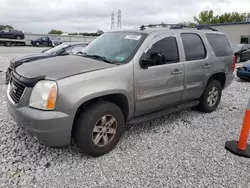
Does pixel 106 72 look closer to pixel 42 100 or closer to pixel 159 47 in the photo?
pixel 42 100

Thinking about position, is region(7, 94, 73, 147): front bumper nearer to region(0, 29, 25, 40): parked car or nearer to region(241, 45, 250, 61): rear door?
region(241, 45, 250, 61): rear door

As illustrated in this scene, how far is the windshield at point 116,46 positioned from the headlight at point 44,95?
3.39 feet

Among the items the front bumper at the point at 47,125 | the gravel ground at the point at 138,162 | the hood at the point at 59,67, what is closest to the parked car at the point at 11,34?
the gravel ground at the point at 138,162

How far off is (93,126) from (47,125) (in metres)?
0.59

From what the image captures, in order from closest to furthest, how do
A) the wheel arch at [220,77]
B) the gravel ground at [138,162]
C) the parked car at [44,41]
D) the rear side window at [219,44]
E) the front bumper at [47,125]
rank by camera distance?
the front bumper at [47,125] → the gravel ground at [138,162] → the rear side window at [219,44] → the wheel arch at [220,77] → the parked car at [44,41]

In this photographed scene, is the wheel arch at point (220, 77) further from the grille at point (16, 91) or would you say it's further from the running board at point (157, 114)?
the grille at point (16, 91)

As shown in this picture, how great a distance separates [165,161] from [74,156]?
129cm

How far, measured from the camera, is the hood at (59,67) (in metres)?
2.60

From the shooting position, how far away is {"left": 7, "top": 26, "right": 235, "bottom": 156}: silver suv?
8.10ft

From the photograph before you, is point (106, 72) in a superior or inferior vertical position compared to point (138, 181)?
superior

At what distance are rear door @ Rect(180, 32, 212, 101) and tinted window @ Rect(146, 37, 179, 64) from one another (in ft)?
0.83

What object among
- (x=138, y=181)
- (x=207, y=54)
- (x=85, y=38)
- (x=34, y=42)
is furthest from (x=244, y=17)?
(x=138, y=181)

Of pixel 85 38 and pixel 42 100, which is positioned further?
pixel 85 38

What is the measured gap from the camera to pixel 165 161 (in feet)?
9.52
